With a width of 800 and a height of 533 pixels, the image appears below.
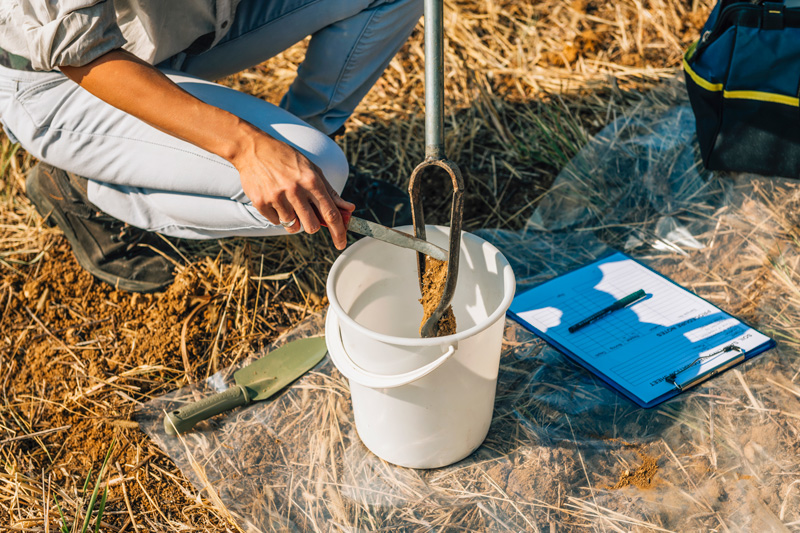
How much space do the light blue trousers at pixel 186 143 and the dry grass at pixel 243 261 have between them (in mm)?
274

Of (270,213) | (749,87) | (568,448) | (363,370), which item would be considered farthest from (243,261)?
(749,87)

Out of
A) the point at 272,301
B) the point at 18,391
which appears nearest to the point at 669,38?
the point at 272,301

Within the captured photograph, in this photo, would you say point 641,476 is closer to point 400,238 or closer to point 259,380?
point 400,238

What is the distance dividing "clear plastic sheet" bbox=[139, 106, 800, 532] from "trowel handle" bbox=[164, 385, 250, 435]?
29mm

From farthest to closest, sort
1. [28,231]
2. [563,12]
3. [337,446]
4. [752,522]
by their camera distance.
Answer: [563,12] → [28,231] → [337,446] → [752,522]

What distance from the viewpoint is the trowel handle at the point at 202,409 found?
142cm

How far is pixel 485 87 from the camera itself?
2.32 metres

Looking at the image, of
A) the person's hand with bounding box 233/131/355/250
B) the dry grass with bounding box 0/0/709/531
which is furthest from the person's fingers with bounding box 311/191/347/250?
the dry grass with bounding box 0/0/709/531

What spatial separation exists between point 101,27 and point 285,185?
0.41 metres

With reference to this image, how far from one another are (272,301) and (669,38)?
169 cm

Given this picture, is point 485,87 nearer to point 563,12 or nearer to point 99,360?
point 563,12

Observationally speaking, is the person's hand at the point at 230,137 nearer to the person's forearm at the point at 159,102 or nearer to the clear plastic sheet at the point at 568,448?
the person's forearm at the point at 159,102

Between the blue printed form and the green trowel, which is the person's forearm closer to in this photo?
the green trowel

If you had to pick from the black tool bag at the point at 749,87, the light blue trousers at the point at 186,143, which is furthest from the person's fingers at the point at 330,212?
the black tool bag at the point at 749,87
